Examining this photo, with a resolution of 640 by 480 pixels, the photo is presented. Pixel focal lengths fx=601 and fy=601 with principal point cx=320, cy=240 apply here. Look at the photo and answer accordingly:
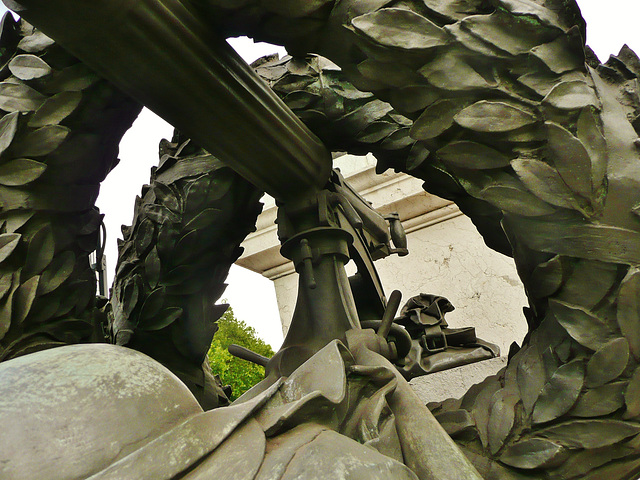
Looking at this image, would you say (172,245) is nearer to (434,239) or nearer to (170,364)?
(170,364)

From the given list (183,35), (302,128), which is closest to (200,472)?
(183,35)

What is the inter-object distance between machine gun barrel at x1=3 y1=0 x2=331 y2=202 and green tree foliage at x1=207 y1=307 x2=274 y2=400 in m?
2.34

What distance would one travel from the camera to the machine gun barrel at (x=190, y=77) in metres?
0.64

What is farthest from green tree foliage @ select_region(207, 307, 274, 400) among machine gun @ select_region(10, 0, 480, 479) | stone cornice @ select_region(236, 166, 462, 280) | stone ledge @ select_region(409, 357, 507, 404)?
machine gun @ select_region(10, 0, 480, 479)

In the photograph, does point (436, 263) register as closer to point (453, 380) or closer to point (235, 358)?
point (453, 380)

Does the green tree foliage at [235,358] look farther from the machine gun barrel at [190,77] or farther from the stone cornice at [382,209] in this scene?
the machine gun barrel at [190,77]

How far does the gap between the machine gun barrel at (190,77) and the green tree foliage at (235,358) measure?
2341 millimetres

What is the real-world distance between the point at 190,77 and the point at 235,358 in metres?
4.43

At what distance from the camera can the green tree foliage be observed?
4.32 metres

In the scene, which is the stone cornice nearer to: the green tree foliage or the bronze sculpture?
the bronze sculpture

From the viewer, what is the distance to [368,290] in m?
1.11

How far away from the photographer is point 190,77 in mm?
735

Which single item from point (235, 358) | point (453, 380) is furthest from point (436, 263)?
→ point (235, 358)

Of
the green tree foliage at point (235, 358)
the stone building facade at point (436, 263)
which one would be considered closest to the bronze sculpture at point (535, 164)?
the stone building facade at point (436, 263)
